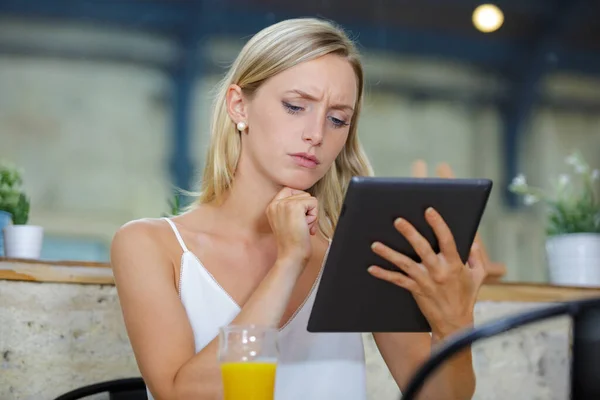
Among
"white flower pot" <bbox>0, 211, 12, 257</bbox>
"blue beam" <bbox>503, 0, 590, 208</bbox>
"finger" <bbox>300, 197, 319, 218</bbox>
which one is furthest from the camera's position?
"blue beam" <bbox>503, 0, 590, 208</bbox>

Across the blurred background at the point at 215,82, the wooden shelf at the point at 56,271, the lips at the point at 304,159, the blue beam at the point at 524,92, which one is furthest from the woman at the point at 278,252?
the blue beam at the point at 524,92

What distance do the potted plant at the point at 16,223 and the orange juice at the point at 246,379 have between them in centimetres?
109

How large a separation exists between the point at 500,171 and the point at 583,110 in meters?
0.48

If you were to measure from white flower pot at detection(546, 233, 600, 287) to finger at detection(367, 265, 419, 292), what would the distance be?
50.8 inches

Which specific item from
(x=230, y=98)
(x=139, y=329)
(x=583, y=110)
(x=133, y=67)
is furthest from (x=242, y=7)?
(x=139, y=329)

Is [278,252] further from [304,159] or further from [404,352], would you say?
[404,352]

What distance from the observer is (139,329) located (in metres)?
1.42

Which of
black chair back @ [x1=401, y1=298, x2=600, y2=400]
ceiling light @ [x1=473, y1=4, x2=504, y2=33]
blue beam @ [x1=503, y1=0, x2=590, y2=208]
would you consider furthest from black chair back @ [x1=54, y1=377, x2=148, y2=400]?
ceiling light @ [x1=473, y1=4, x2=504, y2=33]

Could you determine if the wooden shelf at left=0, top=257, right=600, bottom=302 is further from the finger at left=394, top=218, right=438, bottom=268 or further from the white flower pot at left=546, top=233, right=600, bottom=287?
the white flower pot at left=546, top=233, right=600, bottom=287

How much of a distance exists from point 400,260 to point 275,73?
0.50 meters

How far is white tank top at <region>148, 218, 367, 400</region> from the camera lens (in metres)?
1.57

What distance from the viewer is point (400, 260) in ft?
4.02

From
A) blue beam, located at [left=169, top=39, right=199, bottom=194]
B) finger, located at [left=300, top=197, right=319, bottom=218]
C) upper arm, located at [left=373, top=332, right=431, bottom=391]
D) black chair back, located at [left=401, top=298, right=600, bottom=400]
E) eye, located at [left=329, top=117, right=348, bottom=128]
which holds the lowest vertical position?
upper arm, located at [left=373, top=332, right=431, bottom=391]

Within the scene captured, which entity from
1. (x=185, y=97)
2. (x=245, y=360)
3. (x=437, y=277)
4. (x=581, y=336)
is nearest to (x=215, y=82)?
(x=185, y=97)
